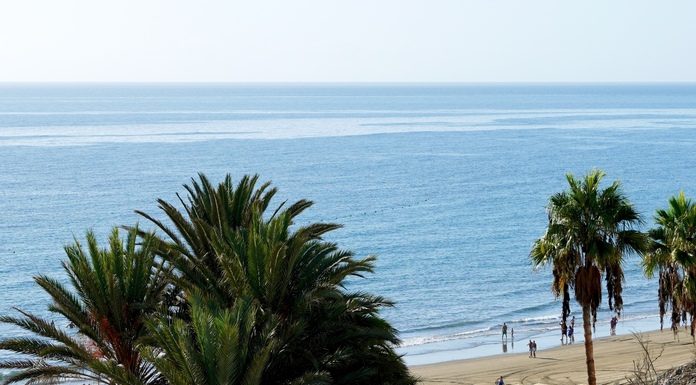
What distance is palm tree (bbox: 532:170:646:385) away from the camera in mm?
23891

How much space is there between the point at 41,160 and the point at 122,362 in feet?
359

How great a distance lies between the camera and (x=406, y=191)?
100062 millimetres

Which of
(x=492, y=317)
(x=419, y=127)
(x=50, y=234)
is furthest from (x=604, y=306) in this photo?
(x=419, y=127)

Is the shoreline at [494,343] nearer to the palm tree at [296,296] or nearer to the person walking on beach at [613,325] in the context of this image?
the person walking on beach at [613,325]

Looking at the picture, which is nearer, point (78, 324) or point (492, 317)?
point (78, 324)

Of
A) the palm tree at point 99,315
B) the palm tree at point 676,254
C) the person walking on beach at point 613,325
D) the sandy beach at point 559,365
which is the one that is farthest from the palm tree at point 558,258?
the person walking on beach at point 613,325

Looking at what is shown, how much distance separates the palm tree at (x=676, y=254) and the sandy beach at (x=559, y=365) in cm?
957

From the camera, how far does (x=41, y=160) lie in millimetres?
122812

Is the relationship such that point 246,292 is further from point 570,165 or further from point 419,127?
point 419,127

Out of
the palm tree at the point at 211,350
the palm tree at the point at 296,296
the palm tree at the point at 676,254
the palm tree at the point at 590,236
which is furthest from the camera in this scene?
the palm tree at the point at 676,254

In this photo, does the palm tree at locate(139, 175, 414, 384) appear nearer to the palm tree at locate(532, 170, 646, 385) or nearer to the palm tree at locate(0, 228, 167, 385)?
the palm tree at locate(0, 228, 167, 385)

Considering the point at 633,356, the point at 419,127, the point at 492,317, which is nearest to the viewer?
the point at 633,356

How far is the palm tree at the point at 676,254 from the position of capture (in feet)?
82.3

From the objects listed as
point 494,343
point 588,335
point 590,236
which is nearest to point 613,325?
point 494,343
